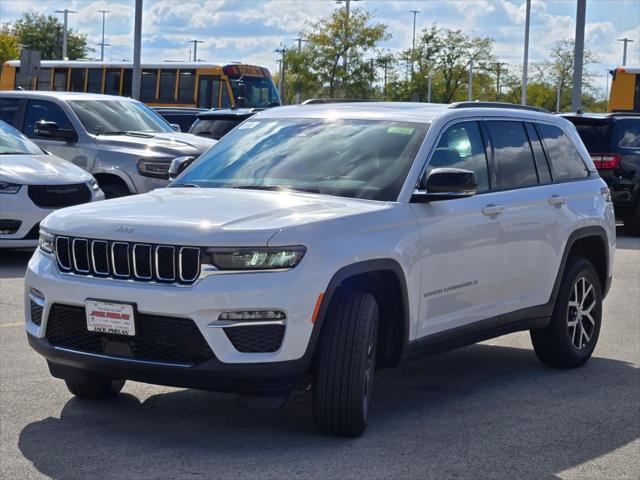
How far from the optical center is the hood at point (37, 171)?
12797 mm

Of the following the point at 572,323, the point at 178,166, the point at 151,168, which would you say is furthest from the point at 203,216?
the point at 151,168

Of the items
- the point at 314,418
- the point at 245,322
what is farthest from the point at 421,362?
the point at 245,322

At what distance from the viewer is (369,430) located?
612 cm

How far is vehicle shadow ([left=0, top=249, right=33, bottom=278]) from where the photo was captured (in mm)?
12242

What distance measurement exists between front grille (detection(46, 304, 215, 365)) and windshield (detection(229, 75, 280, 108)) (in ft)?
98.6

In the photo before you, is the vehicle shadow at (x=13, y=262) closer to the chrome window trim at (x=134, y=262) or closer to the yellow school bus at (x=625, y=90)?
the chrome window trim at (x=134, y=262)

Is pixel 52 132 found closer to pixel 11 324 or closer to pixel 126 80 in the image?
pixel 11 324

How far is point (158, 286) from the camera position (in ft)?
17.9

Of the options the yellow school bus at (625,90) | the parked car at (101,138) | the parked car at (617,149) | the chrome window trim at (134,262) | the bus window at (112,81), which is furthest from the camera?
the bus window at (112,81)

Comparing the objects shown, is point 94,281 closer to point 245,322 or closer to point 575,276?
point 245,322

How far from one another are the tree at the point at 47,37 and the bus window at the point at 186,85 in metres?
65.1


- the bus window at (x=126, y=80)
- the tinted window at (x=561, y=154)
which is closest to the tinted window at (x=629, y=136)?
the tinted window at (x=561, y=154)

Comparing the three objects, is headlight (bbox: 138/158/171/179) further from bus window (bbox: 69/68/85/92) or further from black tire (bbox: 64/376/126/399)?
bus window (bbox: 69/68/85/92)

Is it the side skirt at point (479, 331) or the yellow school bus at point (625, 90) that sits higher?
the yellow school bus at point (625, 90)
